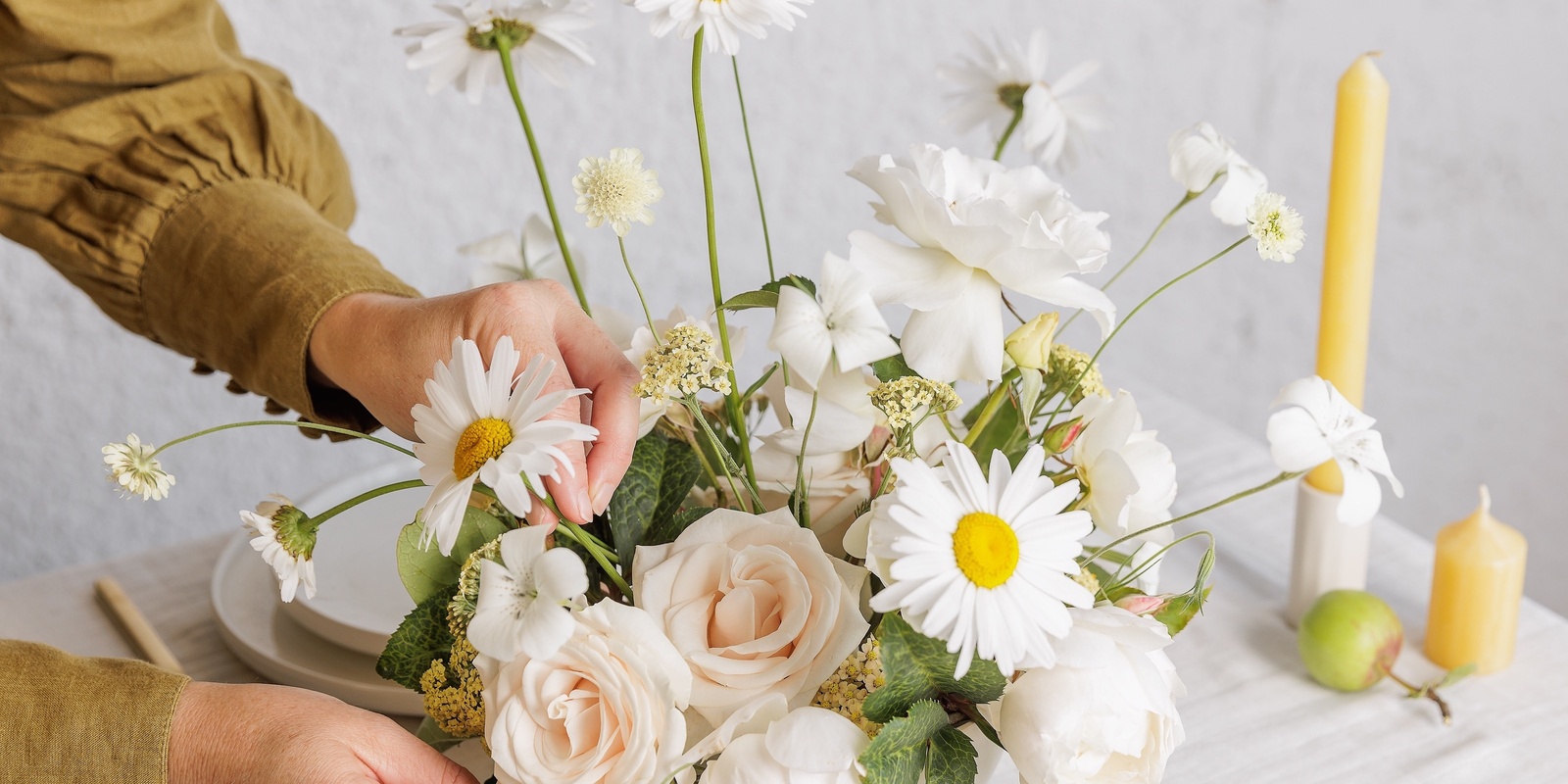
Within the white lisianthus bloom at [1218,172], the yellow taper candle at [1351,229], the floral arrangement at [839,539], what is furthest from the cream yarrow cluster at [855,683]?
the yellow taper candle at [1351,229]

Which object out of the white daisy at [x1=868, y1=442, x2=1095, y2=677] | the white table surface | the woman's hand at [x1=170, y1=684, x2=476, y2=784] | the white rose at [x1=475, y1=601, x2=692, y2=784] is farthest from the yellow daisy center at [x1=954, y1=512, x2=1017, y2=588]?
the white table surface

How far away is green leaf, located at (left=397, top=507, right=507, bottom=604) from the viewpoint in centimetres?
42

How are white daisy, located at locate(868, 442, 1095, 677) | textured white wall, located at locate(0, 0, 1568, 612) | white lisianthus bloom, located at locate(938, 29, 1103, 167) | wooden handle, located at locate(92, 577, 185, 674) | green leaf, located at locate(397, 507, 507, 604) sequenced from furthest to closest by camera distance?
textured white wall, located at locate(0, 0, 1568, 612)
wooden handle, located at locate(92, 577, 185, 674)
white lisianthus bloom, located at locate(938, 29, 1103, 167)
green leaf, located at locate(397, 507, 507, 604)
white daisy, located at locate(868, 442, 1095, 677)

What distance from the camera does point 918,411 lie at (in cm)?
39

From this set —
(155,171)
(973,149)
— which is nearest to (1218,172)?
(155,171)

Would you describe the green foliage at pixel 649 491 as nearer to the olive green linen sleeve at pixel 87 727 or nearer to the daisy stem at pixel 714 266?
the daisy stem at pixel 714 266

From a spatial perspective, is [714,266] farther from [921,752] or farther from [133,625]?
[133,625]

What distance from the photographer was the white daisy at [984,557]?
12.7 inches

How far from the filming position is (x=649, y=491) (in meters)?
0.45

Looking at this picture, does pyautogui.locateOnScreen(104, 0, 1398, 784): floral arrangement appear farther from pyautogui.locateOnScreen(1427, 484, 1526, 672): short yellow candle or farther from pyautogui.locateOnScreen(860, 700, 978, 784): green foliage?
pyautogui.locateOnScreen(1427, 484, 1526, 672): short yellow candle

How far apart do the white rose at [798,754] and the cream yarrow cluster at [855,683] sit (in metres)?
0.02

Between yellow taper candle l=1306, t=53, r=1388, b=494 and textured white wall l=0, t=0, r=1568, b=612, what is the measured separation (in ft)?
3.56

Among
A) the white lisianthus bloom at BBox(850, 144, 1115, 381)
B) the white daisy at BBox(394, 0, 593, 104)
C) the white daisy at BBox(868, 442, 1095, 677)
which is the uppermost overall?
the white daisy at BBox(394, 0, 593, 104)

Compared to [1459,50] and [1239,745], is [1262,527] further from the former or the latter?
[1459,50]
